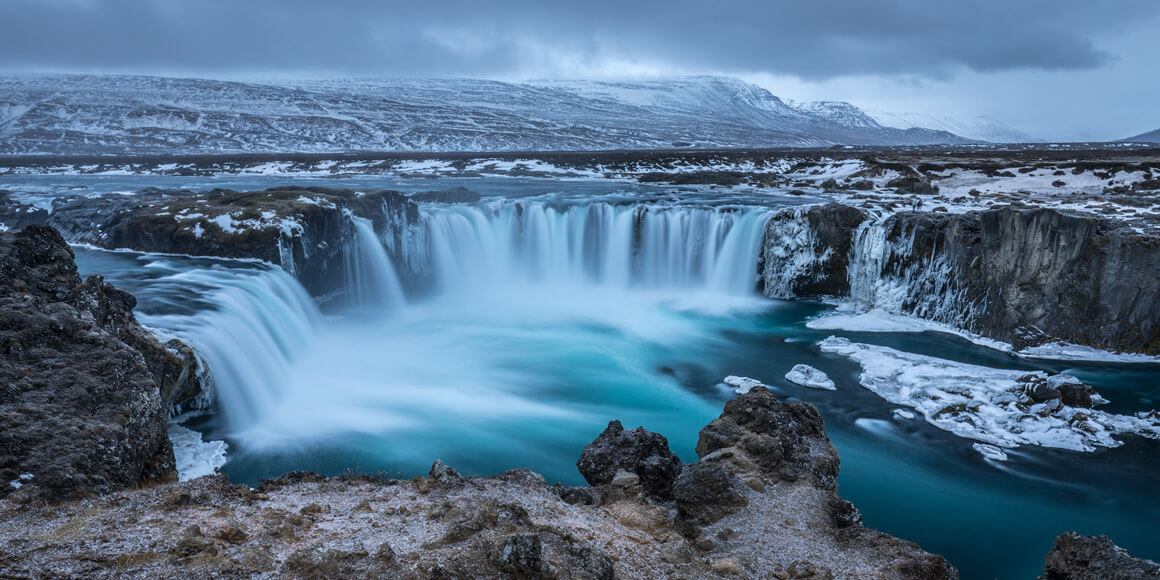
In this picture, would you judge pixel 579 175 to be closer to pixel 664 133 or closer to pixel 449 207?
pixel 449 207

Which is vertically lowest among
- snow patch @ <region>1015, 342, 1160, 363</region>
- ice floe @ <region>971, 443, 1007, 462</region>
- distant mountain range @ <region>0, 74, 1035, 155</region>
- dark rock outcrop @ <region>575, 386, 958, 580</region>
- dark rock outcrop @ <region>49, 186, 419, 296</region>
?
ice floe @ <region>971, 443, 1007, 462</region>

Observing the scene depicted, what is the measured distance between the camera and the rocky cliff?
16.1 feet

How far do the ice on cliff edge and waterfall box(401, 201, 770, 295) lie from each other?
29.0 ft

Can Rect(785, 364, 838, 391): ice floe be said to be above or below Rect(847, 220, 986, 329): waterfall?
below

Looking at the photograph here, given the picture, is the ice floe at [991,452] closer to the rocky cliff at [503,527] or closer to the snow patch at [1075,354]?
the rocky cliff at [503,527]

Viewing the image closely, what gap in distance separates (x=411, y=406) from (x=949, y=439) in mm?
10448

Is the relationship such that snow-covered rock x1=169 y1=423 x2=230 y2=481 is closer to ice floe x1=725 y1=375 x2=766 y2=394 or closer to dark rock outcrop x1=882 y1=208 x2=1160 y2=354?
ice floe x1=725 y1=375 x2=766 y2=394

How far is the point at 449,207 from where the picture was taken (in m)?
28.2

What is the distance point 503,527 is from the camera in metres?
5.74

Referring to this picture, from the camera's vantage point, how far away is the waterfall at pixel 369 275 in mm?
21641

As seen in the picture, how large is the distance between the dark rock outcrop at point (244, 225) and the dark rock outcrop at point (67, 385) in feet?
27.1

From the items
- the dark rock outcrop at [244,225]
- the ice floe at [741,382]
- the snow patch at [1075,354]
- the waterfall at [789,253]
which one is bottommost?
the ice floe at [741,382]

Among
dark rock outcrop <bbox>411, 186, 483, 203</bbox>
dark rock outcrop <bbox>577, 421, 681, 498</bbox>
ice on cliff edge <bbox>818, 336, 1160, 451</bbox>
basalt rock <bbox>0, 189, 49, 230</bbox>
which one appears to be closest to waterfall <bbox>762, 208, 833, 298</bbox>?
ice on cliff edge <bbox>818, 336, 1160, 451</bbox>

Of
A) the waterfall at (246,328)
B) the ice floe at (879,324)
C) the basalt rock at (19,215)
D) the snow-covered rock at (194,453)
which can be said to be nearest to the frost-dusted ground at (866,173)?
the ice floe at (879,324)
